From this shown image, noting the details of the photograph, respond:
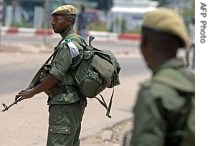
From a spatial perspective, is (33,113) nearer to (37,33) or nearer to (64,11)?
(64,11)

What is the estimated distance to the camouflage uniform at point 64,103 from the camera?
4.73 metres

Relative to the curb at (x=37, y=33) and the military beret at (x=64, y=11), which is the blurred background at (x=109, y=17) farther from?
the military beret at (x=64, y=11)

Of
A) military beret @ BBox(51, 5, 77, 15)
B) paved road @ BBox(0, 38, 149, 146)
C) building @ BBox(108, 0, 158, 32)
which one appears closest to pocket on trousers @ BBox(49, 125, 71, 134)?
military beret @ BBox(51, 5, 77, 15)

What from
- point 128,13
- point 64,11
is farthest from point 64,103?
point 128,13

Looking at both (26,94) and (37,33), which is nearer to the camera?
(26,94)

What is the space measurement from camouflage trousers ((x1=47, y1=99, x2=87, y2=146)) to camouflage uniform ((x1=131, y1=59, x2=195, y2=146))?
2.21m

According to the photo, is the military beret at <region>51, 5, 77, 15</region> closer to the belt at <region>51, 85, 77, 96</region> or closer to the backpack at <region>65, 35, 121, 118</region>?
the backpack at <region>65, 35, 121, 118</region>

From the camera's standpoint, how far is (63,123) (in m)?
4.79

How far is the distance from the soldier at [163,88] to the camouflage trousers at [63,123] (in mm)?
2155

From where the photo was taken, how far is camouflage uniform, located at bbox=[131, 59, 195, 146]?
2.49 meters


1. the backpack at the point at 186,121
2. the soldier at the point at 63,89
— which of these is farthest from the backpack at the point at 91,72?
the backpack at the point at 186,121

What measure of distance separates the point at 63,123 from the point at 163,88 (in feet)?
7.68
